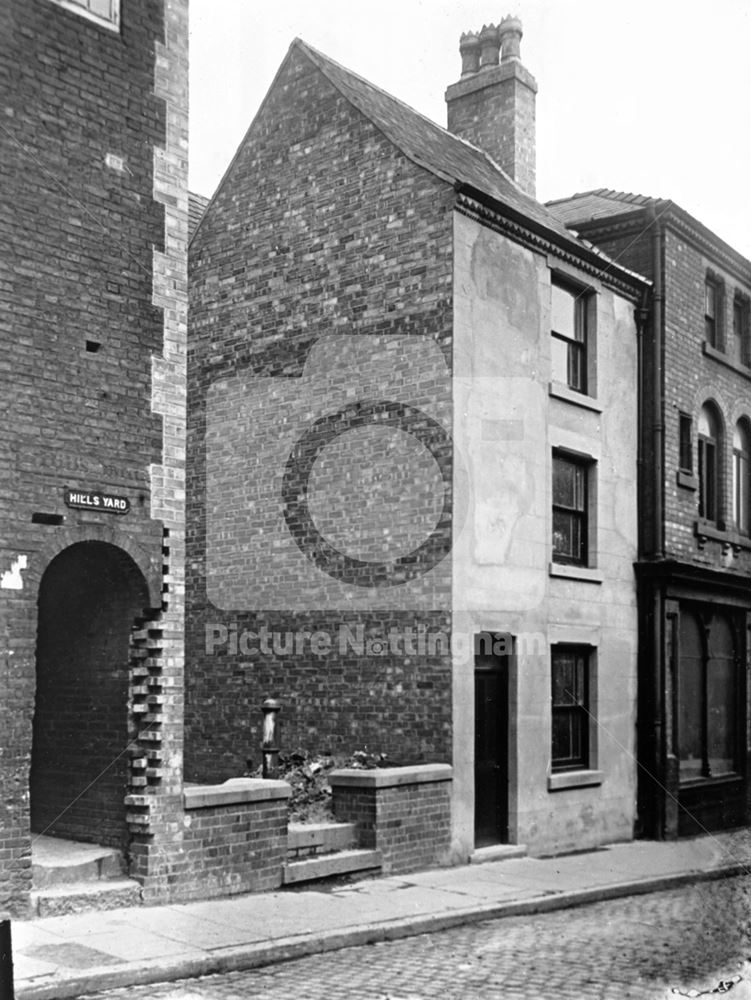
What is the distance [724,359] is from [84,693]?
13.8 meters

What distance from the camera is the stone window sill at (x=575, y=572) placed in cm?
1669

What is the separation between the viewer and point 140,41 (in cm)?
1154

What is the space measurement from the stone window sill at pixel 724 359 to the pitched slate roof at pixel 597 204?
2.61 m

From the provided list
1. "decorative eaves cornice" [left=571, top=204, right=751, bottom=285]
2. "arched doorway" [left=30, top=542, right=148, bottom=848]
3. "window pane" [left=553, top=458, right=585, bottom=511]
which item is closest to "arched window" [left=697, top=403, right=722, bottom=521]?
"decorative eaves cornice" [left=571, top=204, right=751, bottom=285]

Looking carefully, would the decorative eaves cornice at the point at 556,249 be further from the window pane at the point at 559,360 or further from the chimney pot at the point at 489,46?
the chimney pot at the point at 489,46

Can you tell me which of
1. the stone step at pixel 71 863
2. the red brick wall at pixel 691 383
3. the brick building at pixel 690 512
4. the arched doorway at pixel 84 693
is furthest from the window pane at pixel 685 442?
the stone step at pixel 71 863

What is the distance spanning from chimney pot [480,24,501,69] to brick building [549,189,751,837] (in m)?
2.97

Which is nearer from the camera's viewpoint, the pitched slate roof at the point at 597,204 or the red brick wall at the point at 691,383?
the red brick wall at the point at 691,383

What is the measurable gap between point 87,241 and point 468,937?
7223 mm

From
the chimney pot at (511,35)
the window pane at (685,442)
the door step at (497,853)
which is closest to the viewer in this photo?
the door step at (497,853)

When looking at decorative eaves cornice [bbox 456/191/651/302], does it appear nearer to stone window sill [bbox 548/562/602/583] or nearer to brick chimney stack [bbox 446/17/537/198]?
brick chimney stack [bbox 446/17/537/198]

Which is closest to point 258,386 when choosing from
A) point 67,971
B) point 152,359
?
point 152,359

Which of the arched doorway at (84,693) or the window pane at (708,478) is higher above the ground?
the window pane at (708,478)

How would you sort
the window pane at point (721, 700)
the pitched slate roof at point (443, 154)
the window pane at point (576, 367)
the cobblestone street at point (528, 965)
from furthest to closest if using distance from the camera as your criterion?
1. the window pane at point (721, 700)
2. the window pane at point (576, 367)
3. the pitched slate roof at point (443, 154)
4. the cobblestone street at point (528, 965)
